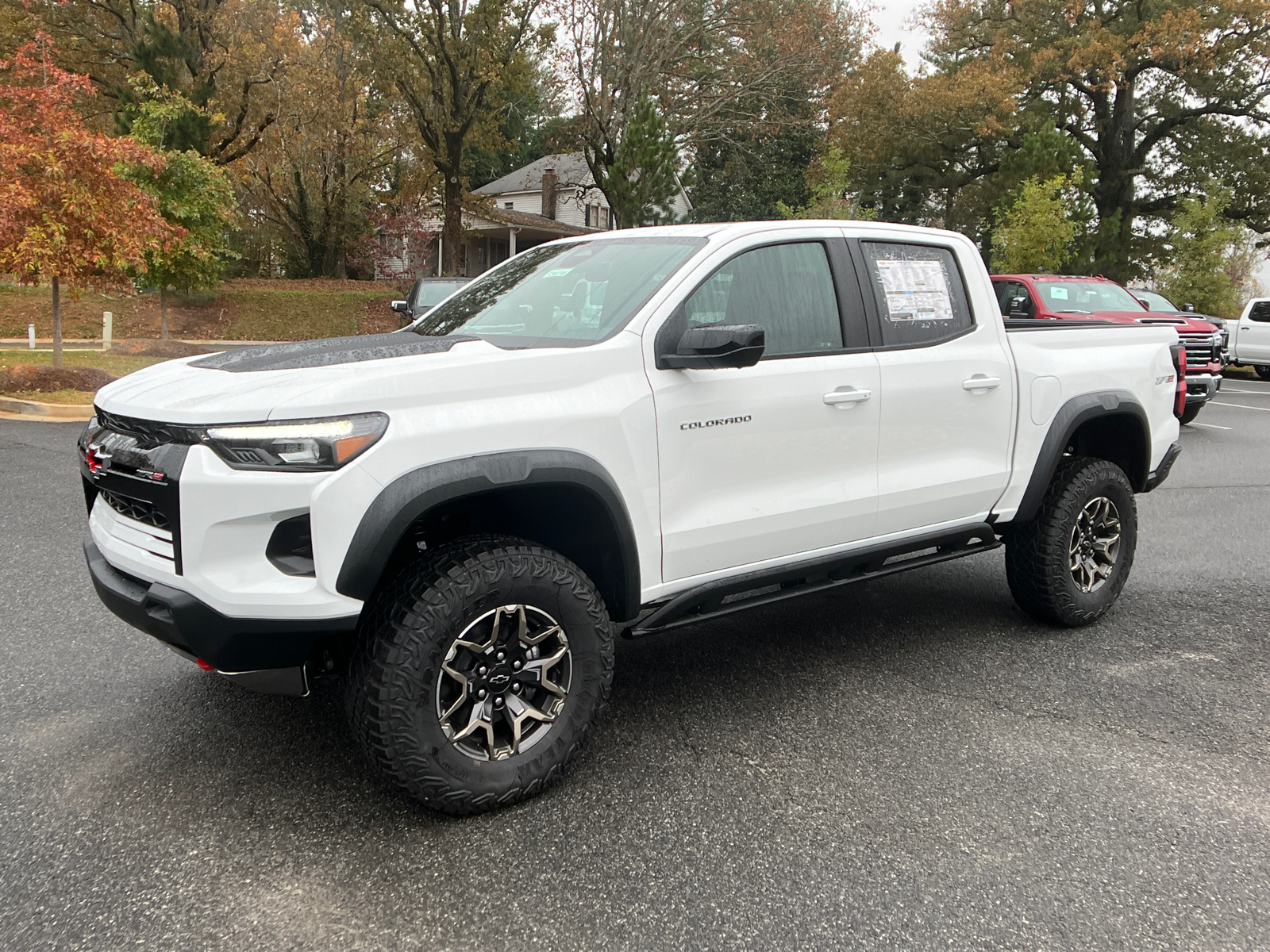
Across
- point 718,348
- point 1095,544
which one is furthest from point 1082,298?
point 718,348

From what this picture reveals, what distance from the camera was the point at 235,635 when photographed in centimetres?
270

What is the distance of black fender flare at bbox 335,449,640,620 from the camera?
8.96 ft

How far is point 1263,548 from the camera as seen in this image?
6.75 m

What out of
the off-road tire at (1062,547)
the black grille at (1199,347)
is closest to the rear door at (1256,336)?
the black grille at (1199,347)

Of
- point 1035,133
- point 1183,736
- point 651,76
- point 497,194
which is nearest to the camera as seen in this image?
point 1183,736

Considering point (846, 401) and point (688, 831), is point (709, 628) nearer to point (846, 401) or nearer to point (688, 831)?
point (846, 401)

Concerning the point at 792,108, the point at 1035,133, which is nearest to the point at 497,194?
the point at 792,108

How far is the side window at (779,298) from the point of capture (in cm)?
364

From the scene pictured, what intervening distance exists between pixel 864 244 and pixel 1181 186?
36671 millimetres

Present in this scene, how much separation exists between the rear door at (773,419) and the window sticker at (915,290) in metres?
0.23

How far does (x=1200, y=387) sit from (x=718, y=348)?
12711 mm

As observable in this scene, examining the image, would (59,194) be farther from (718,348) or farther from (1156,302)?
(1156,302)

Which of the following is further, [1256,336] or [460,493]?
[1256,336]

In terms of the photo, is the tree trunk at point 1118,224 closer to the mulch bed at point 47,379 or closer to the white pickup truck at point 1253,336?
the white pickup truck at point 1253,336
